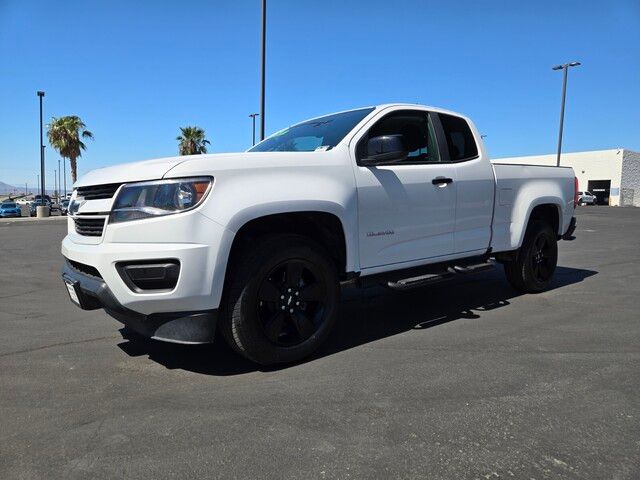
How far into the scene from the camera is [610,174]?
173 feet

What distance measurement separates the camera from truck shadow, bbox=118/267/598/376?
3637 mm

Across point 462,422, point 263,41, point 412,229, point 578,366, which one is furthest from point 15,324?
point 263,41

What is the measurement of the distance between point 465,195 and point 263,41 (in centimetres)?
1113

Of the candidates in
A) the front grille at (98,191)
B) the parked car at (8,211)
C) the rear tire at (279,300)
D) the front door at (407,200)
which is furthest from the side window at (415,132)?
the parked car at (8,211)

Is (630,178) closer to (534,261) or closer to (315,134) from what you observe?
(534,261)

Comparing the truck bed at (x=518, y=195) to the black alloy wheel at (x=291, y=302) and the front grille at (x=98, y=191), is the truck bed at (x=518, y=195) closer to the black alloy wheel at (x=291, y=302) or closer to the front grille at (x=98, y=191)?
the black alloy wheel at (x=291, y=302)

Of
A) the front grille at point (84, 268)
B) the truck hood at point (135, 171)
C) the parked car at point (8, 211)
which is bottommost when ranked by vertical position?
the parked car at point (8, 211)

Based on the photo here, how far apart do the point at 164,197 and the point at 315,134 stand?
5.98ft

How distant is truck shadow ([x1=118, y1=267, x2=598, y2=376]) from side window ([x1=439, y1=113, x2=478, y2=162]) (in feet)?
5.42

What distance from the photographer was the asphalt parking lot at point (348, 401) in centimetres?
227

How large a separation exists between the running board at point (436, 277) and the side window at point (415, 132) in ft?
3.48

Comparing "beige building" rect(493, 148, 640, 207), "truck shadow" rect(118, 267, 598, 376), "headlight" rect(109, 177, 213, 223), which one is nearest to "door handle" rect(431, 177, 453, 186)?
"truck shadow" rect(118, 267, 598, 376)

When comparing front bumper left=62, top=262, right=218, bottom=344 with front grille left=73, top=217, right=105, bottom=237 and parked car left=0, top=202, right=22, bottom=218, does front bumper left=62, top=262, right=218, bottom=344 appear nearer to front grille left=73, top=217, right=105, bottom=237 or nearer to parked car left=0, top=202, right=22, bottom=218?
front grille left=73, top=217, right=105, bottom=237

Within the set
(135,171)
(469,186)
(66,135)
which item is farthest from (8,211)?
Result: (469,186)
